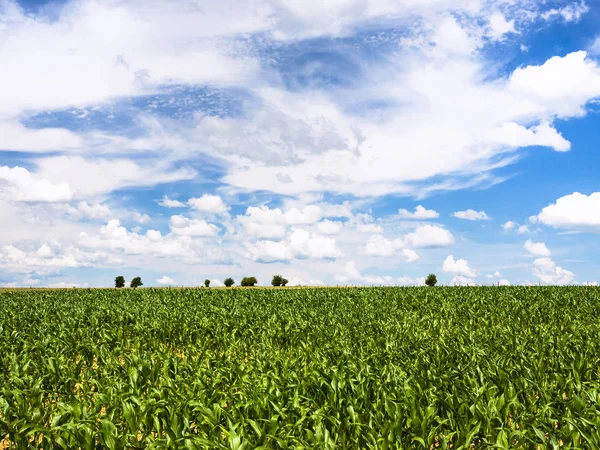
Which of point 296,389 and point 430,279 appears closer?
point 296,389

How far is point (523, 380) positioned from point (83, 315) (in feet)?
51.2

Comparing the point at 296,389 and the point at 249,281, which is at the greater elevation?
the point at 249,281

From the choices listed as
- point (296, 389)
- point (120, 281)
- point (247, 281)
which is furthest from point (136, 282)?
point (296, 389)

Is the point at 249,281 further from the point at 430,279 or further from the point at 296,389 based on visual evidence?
the point at 296,389

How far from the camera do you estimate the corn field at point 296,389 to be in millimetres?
5480

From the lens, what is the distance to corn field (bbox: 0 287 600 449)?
18.0ft

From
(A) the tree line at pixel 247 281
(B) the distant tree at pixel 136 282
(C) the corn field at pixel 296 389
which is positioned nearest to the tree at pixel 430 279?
(A) the tree line at pixel 247 281

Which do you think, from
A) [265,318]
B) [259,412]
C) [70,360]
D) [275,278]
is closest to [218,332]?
[265,318]

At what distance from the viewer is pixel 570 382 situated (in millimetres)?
8008

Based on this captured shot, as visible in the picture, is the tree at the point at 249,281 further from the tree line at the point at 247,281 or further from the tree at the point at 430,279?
the tree at the point at 430,279

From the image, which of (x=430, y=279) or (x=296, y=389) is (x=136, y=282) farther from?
(x=296, y=389)

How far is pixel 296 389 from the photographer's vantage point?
6.50 metres

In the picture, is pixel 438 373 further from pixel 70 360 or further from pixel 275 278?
pixel 275 278

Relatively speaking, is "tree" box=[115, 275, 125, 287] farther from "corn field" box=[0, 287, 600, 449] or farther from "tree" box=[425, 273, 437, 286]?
"corn field" box=[0, 287, 600, 449]
